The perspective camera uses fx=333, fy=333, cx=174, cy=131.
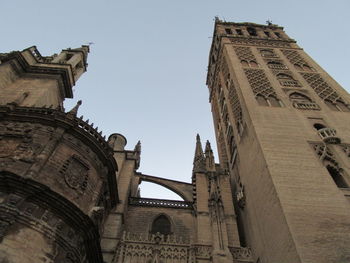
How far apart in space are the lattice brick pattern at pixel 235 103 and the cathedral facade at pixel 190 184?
13 centimetres

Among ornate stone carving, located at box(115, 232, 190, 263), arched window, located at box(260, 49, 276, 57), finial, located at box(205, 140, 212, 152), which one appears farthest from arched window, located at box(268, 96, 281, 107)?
ornate stone carving, located at box(115, 232, 190, 263)

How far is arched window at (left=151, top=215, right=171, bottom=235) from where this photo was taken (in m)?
16.5

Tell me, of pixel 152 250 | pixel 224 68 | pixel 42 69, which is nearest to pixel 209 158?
pixel 152 250

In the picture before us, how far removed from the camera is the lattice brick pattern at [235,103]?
21038 millimetres

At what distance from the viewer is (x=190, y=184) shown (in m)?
21.3

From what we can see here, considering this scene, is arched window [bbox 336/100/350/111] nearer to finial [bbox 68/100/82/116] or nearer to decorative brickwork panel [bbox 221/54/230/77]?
decorative brickwork panel [bbox 221/54/230/77]

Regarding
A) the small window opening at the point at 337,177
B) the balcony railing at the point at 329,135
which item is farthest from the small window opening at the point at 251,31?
the small window opening at the point at 337,177

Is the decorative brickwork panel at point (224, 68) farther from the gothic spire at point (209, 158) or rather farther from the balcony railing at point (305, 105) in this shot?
the balcony railing at point (305, 105)

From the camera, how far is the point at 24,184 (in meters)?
10.5

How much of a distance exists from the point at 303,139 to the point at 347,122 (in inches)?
142

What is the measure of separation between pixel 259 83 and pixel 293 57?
249 inches

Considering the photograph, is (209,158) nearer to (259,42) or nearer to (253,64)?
(253,64)

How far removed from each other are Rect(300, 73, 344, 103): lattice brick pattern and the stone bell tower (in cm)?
6

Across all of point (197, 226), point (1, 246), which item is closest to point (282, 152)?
point (197, 226)
